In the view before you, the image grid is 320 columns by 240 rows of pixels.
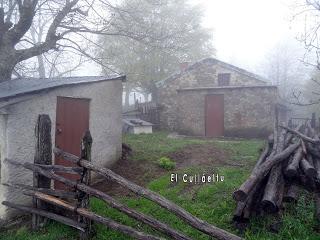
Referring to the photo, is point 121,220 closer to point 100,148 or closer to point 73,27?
point 100,148

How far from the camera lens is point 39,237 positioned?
5.31 m

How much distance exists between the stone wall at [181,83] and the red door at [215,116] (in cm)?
251

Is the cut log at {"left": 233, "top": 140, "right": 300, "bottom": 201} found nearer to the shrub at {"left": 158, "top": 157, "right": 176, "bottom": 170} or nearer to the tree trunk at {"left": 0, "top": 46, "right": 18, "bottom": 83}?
the shrub at {"left": 158, "top": 157, "right": 176, "bottom": 170}

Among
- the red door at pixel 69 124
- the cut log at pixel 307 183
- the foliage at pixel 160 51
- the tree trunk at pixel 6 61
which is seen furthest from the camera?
the foliage at pixel 160 51

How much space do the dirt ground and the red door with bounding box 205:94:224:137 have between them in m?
7.31

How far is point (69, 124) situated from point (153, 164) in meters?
3.06

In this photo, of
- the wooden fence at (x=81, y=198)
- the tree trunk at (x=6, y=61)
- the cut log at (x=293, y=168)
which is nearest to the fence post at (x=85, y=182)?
the wooden fence at (x=81, y=198)

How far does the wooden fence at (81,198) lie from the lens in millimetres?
4328

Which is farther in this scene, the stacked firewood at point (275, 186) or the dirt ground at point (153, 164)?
the dirt ground at point (153, 164)

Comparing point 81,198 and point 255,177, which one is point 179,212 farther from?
point 255,177

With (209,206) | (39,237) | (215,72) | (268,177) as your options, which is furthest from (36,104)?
(215,72)

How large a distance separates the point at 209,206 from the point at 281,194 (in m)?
1.41

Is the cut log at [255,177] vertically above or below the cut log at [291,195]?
above

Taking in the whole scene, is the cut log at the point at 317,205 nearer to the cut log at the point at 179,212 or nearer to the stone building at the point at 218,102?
the cut log at the point at 179,212
